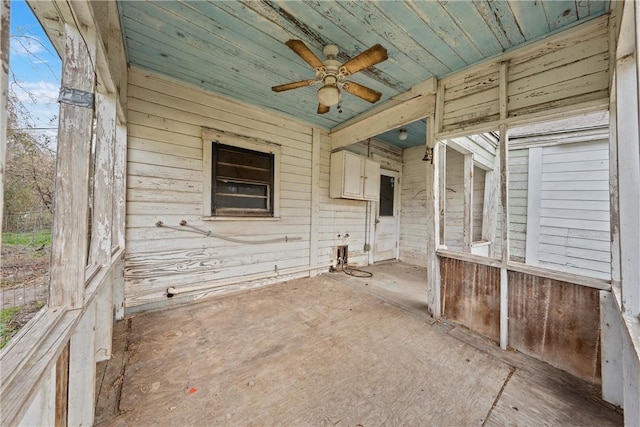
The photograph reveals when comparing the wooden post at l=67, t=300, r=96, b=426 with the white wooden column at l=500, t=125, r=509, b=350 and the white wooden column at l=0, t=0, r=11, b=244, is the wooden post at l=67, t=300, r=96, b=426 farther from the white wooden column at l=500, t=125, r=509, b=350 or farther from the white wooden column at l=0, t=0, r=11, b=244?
the white wooden column at l=500, t=125, r=509, b=350

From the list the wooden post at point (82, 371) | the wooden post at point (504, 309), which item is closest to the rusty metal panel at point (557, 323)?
the wooden post at point (504, 309)

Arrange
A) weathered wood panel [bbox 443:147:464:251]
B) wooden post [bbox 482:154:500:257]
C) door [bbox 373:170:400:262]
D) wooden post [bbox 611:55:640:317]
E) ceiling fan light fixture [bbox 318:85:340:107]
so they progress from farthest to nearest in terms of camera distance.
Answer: door [bbox 373:170:400:262] → weathered wood panel [bbox 443:147:464:251] → wooden post [bbox 482:154:500:257] → ceiling fan light fixture [bbox 318:85:340:107] → wooden post [bbox 611:55:640:317]

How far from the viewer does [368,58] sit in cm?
164

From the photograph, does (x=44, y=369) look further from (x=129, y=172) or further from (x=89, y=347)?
(x=129, y=172)

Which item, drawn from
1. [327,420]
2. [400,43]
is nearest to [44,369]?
[327,420]

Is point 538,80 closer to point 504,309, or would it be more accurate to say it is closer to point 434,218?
point 434,218

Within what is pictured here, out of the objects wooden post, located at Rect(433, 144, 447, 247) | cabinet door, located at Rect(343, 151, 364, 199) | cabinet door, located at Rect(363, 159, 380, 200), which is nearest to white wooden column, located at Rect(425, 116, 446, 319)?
wooden post, located at Rect(433, 144, 447, 247)

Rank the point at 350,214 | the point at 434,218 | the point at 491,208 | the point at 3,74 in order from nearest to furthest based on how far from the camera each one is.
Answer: the point at 3,74, the point at 434,218, the point at 491,208, the point at 350,214

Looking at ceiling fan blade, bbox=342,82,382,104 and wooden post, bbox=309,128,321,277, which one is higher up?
ceiling fan blade, bbox=342,82,382,104

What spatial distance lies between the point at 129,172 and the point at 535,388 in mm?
3829

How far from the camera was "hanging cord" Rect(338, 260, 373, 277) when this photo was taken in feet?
13.0

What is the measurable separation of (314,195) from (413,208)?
95.5 inches

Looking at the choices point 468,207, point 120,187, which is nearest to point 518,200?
point 468,207

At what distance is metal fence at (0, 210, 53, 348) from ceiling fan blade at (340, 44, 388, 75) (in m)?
1.89
